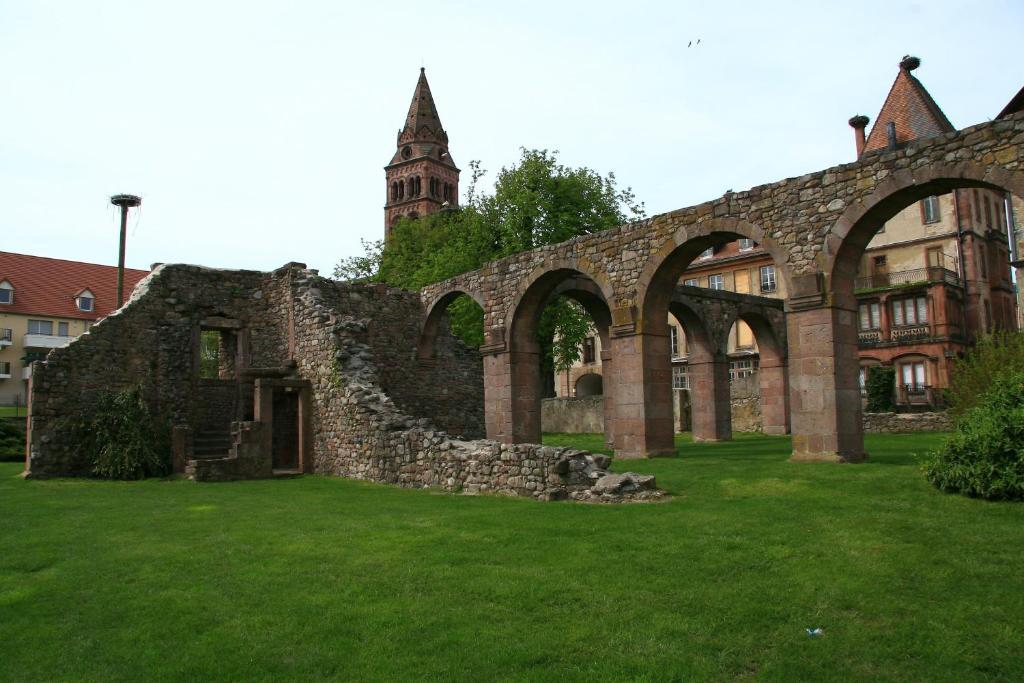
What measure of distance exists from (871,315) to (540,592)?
37.3m

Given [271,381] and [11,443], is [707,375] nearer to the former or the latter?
[271,381]

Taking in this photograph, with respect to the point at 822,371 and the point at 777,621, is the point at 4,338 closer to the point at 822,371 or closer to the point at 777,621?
the point at 822,371

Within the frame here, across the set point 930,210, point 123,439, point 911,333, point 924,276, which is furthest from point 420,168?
point 123,439

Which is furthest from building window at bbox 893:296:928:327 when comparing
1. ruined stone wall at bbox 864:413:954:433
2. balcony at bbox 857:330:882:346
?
ruined stone wall at bbox 864:413:954:433

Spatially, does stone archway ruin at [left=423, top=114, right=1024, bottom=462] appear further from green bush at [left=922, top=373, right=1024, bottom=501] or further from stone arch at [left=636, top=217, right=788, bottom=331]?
green bush at [left=922, top=373, right=1024, bottom=501]

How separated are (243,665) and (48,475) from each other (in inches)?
505

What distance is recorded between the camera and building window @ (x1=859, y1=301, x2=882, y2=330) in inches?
1502

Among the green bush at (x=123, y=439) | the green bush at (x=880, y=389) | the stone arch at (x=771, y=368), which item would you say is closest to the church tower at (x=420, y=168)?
the green bush at (x=880, y=389)

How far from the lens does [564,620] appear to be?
17.0 feet

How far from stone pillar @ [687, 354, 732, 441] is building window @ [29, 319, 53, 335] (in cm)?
3681

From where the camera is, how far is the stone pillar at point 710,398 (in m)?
23.6

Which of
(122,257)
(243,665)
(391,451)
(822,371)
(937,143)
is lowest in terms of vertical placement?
(243,665)

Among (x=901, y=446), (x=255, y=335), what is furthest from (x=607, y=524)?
(x=255, y=335)

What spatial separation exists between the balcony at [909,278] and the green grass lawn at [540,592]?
31.0 metres
